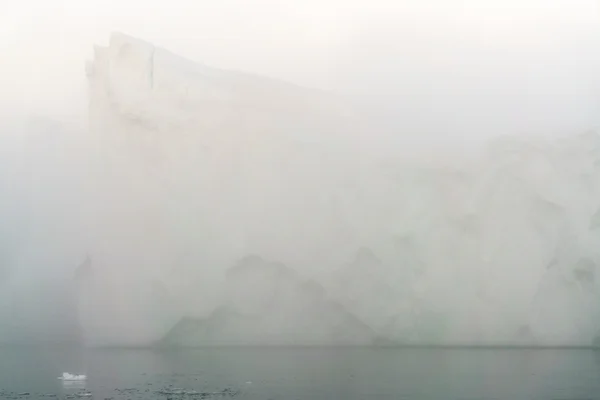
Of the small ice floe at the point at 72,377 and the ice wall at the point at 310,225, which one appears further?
the ice wall at the point at 310,225

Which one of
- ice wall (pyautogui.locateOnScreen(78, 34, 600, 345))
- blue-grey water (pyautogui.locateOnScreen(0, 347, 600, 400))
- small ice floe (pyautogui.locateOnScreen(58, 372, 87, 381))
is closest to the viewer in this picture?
blue-grey water (pyautogui.locateOnScreen(0, 347, 600, 400))

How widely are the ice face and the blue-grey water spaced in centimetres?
95

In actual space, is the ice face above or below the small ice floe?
above

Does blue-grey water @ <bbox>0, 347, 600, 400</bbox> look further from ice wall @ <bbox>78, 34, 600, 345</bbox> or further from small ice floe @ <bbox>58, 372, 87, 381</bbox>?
ice wall @ <bbox>78, 34, 600, 345</bbox>

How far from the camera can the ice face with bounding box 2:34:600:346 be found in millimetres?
21891

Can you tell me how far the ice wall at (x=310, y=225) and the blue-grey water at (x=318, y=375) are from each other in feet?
3.17

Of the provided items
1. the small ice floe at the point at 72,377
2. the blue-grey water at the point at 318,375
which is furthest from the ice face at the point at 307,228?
the small ice floe at the point at 72,377

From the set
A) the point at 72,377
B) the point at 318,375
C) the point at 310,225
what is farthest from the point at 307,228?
the point at 72,377

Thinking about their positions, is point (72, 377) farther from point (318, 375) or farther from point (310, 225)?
point (310, 225)

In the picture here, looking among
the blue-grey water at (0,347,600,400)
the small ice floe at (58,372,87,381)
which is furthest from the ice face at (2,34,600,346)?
the small ice floe at (58,372,87,381)

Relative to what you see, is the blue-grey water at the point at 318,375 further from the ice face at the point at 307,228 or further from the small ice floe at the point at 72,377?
the ice face at the point at 307,228

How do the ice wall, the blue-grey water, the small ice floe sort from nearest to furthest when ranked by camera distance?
the blue-grey water, the small ice floe, the ice wall

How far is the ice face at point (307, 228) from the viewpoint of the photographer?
2189 cm

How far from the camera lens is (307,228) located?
2241 cm
